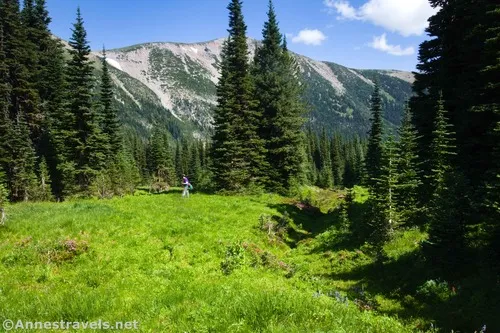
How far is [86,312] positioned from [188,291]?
101 inches

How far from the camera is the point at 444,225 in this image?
48.0ft

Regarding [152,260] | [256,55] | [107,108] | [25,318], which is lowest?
[152,260]

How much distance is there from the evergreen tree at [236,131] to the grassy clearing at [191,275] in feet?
46.5

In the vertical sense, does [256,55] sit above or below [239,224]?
above

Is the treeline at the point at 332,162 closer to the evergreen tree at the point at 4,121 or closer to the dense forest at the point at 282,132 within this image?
the dense forest at the point at 282,132

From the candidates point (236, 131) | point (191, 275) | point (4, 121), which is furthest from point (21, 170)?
point (191, 275)

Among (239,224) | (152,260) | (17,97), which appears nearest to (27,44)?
(17,97)

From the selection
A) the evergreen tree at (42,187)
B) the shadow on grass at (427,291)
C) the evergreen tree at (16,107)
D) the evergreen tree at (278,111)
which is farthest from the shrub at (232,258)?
the evergreen tree at (42,187)

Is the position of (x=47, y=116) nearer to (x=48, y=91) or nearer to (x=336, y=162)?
(x=48, y=91)

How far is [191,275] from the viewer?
12.8 m

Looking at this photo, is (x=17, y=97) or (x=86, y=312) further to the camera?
(x=17, y=97)

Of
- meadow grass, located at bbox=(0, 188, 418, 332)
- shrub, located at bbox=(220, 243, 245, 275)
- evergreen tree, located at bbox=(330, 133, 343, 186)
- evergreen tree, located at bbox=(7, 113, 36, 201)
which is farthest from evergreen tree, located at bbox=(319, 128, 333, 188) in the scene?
shrub, located at bbox=(220, 243, 245, 275)

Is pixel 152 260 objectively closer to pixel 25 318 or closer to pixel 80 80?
pixel 25 318

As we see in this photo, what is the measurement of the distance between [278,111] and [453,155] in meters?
25.2
